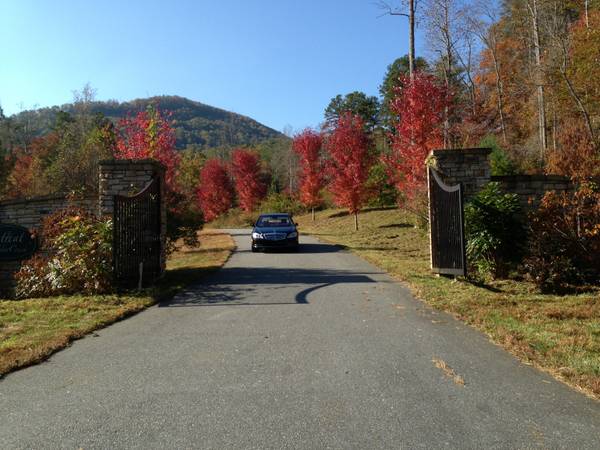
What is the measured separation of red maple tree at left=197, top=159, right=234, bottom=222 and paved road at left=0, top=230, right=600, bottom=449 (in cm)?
4229

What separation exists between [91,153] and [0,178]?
16.4m

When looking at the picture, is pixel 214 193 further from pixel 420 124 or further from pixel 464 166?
pixel 464 166

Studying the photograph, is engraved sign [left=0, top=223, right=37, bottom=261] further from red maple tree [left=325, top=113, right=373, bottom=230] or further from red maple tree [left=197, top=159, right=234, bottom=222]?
red maple tree [left=197, top=159, right=234, bottom=222]

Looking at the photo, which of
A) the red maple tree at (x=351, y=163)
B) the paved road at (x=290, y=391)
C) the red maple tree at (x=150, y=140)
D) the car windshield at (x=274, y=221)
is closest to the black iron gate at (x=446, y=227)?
the paved road at (x=290, y=391)

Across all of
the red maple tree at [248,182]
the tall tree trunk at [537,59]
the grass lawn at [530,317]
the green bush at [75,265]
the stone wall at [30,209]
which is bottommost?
the grass lawn at [530,317]

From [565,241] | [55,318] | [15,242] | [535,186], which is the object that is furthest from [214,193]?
[565,241]

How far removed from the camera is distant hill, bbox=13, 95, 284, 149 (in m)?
98.2

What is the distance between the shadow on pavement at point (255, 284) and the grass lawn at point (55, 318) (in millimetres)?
547

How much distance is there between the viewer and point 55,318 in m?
6.76

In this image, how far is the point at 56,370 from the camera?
14.8 ft

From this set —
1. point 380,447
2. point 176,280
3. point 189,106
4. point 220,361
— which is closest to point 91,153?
point 176,280

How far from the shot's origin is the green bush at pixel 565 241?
801 cm

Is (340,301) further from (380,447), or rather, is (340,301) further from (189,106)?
(189,106)

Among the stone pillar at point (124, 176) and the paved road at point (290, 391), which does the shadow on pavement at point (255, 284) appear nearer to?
the paved road at point (290, 391)
